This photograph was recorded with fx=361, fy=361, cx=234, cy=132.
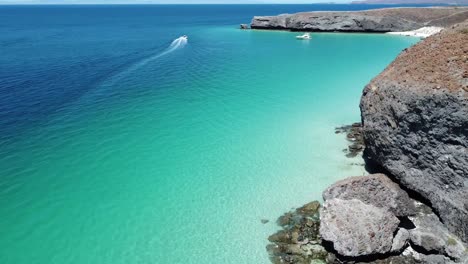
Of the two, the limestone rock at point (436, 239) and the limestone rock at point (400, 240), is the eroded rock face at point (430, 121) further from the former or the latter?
the limestone rock at point (400, 240)


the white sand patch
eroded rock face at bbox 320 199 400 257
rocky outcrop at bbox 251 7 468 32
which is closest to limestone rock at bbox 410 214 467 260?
eroded rock face at bbox 320 199 400 257

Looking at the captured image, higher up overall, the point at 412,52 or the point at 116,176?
the point at 412,52

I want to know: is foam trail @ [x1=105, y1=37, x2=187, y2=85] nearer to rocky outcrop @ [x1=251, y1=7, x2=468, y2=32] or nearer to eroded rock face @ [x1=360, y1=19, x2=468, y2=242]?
rocky outcrop @ [x1=251, y1=7, x2=468, y2=32]

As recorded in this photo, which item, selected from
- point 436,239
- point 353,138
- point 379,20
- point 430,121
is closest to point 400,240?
point 436,239

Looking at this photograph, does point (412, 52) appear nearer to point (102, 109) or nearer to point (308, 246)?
point (308, 246)

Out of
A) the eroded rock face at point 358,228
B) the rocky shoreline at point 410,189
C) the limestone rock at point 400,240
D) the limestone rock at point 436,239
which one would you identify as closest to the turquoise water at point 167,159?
the rocky shoreline at point 410,189

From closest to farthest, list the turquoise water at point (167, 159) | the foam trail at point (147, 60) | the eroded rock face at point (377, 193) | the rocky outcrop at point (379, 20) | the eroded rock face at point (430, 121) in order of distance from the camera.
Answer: the eroded rock face at point (430, 121) < the eroded rock face at point (377, 193) < the turquoise water at point (167, 159) < the foam trail at point (147, 60) < the rocky outcrop at point (379, 20)

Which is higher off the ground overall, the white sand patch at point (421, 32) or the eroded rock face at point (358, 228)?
the white sand patch at point (421, 32)

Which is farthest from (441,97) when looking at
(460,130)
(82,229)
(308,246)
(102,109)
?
(102,109)

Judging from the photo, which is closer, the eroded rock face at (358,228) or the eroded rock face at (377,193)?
the eroded rock face at (358,228)
